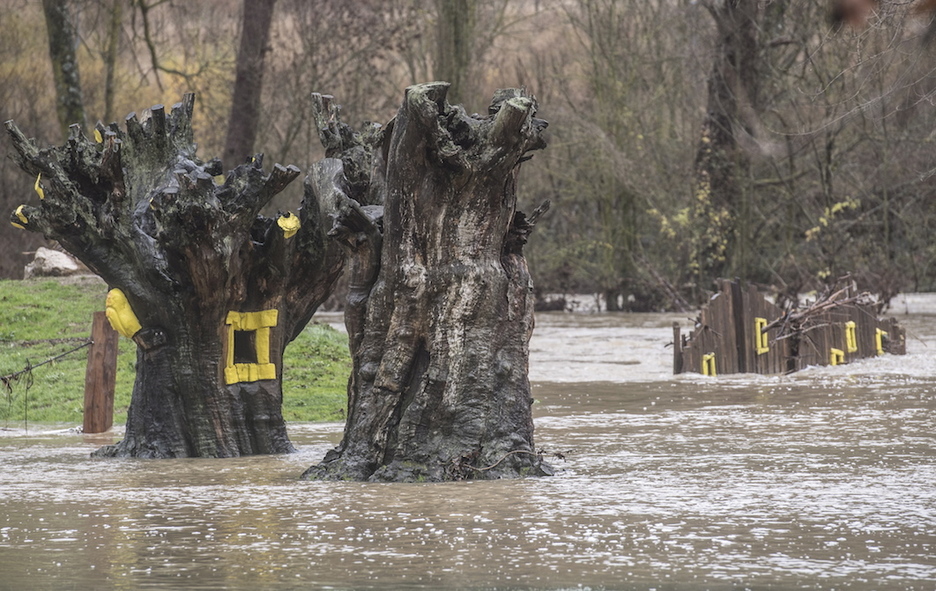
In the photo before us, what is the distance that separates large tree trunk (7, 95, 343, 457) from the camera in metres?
10.6

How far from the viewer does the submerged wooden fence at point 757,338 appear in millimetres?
17406

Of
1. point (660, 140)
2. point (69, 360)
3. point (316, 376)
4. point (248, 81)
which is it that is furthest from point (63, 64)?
point (660, 140)

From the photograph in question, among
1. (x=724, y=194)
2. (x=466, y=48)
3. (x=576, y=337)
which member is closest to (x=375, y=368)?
(x=576, y=337)

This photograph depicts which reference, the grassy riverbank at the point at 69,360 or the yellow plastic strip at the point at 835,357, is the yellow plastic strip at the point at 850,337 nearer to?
the yellow plastic strip at the point at 835,357

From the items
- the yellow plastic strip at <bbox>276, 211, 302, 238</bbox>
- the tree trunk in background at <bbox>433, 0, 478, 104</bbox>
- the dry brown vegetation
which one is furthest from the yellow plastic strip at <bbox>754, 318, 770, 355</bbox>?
the tree trunk in background at <bbox>433, 0, 478, 104</bbox>

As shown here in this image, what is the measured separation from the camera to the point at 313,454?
11.2m

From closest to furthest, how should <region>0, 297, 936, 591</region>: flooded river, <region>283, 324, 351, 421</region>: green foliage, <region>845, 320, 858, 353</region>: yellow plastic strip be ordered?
<region>0, 297, 936, 591</region>: flooded river < <region>283, 324, 351, 421</region>: green foliage < <region>845, 320, 858, 353</region>: yellow plastic strip

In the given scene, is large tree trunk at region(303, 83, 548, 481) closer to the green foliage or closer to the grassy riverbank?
the grassy riverbank

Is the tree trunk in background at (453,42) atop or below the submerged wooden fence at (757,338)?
atop

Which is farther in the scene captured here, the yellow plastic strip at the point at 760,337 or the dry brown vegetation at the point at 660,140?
the dry brown vegetation at the point at 660,140

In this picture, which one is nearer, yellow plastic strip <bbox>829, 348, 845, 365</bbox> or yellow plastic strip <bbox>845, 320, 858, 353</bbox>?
yellow plastic strip <bbox>829, 348, 845, 365</bbox>

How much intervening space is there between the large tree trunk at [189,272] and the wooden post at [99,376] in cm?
228

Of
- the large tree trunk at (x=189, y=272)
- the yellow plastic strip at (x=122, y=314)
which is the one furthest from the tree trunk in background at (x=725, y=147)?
the yellow plastic strip at (x=122, y=314)

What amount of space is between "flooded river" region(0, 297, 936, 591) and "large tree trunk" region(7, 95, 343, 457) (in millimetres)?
470
